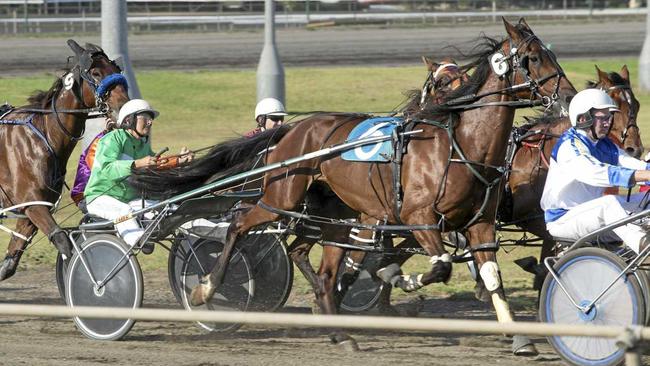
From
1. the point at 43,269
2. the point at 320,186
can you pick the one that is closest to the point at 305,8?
the point at 43,269

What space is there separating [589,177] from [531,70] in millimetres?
893

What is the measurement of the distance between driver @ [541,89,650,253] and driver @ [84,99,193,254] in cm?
265

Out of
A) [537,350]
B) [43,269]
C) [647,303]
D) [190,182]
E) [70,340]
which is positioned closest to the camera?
[647,303]

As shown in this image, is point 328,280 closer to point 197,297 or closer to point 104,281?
point 197,297

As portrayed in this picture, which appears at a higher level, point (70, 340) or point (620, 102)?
point (620, 102)

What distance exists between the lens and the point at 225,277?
8.42 meters

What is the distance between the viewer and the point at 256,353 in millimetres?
7270

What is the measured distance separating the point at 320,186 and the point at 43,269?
12.1ft

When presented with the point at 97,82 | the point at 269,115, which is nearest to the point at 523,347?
the point at 269,115

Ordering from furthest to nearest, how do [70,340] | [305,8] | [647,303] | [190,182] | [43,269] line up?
[305,8] < [43,269] < [190,182] < [70,340] < [647,303]

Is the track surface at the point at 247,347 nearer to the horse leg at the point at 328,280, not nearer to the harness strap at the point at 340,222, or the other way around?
the horse leg at the point at 328,280

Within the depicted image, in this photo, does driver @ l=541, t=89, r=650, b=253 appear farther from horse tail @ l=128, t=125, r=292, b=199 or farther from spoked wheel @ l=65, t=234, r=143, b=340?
spoked wheel @ l=65, t=234, r=143, b=340

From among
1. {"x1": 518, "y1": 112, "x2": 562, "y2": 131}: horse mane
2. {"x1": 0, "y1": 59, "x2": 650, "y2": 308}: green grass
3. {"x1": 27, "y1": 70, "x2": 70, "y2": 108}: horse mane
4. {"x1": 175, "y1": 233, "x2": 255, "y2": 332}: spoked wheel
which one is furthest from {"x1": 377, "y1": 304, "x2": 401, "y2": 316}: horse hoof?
{"x1": 0, "y1": 59, "x2": 650, "y2": 308}: green grass

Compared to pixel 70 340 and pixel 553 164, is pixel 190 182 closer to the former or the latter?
pixel 70 340
